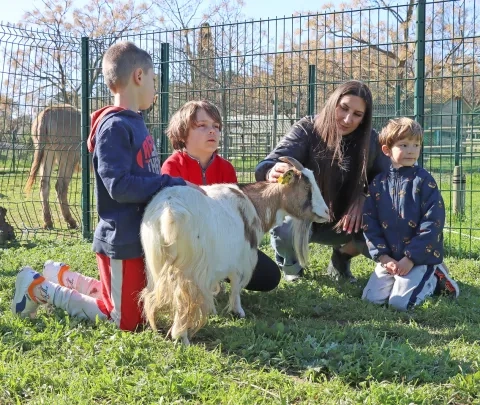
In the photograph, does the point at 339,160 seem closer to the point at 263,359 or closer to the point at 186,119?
the point at 186,119

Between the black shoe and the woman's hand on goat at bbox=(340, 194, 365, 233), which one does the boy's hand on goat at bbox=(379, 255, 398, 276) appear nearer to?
the woman's hand on goat at bbox=(340, 194, 365, 233)

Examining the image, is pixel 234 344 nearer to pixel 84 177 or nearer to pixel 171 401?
pixel 171 401

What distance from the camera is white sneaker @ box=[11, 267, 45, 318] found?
152 inches

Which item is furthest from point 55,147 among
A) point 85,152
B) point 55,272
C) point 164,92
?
point 55,272

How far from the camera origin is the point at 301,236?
4.61 m

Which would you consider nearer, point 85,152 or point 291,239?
point 291,239

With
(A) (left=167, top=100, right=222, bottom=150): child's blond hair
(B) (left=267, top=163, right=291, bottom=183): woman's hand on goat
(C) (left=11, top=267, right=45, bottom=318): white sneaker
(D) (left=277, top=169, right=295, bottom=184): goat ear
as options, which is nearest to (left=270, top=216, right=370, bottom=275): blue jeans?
(B) (left=267, top=163, right=291, bottom=183): woman's hand on goat

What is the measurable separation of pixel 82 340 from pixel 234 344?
34.7 inches

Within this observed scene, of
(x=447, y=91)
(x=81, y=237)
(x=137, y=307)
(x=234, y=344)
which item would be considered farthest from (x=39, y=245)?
(x=447, y=91)

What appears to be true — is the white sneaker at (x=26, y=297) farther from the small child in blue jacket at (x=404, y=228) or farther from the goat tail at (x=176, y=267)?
the small child in blue jacket at (x=404, y=228)

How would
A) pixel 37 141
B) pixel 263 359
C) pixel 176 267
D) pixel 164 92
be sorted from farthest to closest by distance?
pixel 37 141, pixel 164 92, pixel 176 267, pixel 263 359

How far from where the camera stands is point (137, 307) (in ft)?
12.1

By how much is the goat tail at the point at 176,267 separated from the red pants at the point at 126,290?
325 mm

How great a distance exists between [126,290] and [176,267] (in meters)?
0.57
